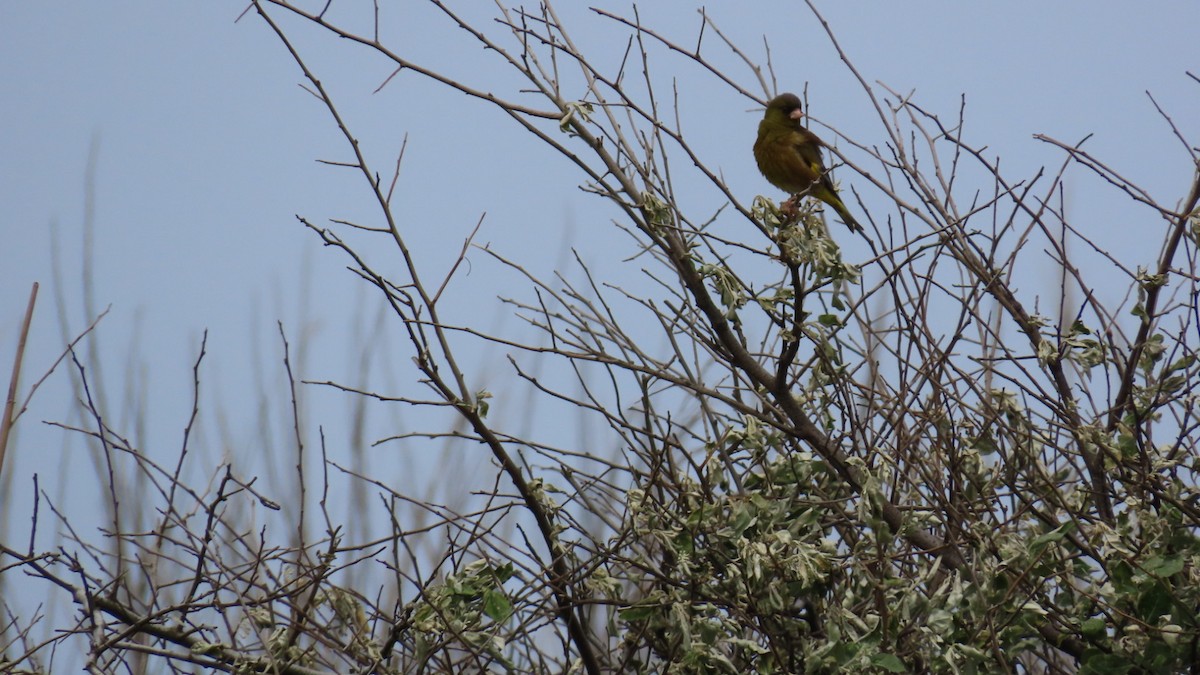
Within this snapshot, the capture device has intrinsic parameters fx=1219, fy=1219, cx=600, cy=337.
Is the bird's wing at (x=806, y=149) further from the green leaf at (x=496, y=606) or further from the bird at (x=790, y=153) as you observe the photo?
the green leaf at (x=496, y=606)

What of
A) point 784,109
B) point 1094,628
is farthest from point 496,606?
point 784,109

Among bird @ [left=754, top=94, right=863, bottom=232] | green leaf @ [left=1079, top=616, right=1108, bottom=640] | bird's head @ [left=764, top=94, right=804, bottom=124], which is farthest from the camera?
bird @ [left=754, top=94, right=863, bottom=232]

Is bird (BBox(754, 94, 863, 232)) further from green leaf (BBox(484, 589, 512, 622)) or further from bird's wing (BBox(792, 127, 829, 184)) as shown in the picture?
green leaf (BBox(484, 589, 512, 622))

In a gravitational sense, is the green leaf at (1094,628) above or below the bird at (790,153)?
below

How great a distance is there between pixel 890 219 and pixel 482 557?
120 cm

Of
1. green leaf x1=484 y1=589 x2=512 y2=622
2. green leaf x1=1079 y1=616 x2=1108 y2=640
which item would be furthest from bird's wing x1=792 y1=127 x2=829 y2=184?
green leaf x1=484 y1=589 x2=512 y2=622

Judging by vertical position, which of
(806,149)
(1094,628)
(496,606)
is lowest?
(1094,628)

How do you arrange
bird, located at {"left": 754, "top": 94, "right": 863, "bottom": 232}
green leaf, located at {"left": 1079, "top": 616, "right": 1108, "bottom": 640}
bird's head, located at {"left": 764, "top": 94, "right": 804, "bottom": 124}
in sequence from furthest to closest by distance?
bird, located at {"left": 754, "top": 94, "right": 863, "bottom": 232}, bird's head, located at {"left": 764, "top": 94, "right": 804, "bottom": 124}, green leaf, located at {"left": 1079, "top": 616, "right": 1108, "bottom": 640}

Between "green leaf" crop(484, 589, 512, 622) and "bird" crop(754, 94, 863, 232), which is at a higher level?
"bird" crop(754, 94, 863, 232)

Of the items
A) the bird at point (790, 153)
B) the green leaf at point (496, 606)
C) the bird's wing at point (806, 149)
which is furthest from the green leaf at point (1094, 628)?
the bird's wing at point (806, 149)

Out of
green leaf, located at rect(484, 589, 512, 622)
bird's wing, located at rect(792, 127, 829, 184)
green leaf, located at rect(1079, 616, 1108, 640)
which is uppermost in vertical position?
bird's wing, located at rect(792, 127, 829, 184)

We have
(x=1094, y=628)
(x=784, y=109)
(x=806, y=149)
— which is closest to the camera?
(x=1094, y=628)

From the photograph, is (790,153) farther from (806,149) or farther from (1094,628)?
(1094,628)

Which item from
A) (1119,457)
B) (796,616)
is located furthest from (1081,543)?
(796,616)
